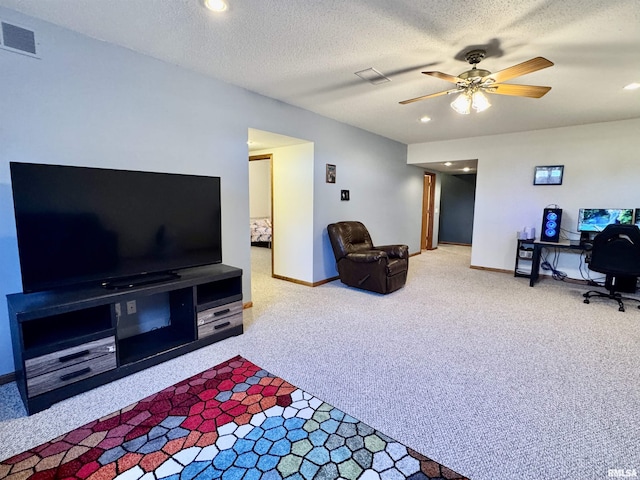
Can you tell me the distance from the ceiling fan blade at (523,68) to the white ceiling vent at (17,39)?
3.36 m

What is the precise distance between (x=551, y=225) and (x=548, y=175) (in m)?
0.89

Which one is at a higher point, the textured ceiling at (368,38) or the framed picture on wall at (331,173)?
the textured ceiling at (368,38)

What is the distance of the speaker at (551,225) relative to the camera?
4742 mm

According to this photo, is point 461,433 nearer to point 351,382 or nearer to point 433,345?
point 351,382

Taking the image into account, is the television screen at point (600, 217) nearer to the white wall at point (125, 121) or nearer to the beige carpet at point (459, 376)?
the beige carpet at point (459, 376)

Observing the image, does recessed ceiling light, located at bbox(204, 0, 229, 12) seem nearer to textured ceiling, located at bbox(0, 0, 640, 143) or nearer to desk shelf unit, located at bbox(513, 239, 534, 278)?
textured ceiling, located at bbox(0, 0, 640, 143)

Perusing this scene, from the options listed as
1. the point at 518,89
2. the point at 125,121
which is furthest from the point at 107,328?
the point at 518,89

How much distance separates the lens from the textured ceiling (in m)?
1.93

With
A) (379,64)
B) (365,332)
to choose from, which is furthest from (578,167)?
(365,332)

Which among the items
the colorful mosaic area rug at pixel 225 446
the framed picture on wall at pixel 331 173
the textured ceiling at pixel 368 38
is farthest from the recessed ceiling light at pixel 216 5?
the framed picture on wall at pixel 331 173

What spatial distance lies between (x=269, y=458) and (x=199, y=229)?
1.86 m

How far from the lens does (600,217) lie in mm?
4520

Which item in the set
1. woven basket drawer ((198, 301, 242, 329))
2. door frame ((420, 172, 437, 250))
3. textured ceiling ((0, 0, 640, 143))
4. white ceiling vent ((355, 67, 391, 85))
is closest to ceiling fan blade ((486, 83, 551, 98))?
textured ceiling ((0, 0, 640, 143))

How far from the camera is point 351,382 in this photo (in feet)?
7.20
